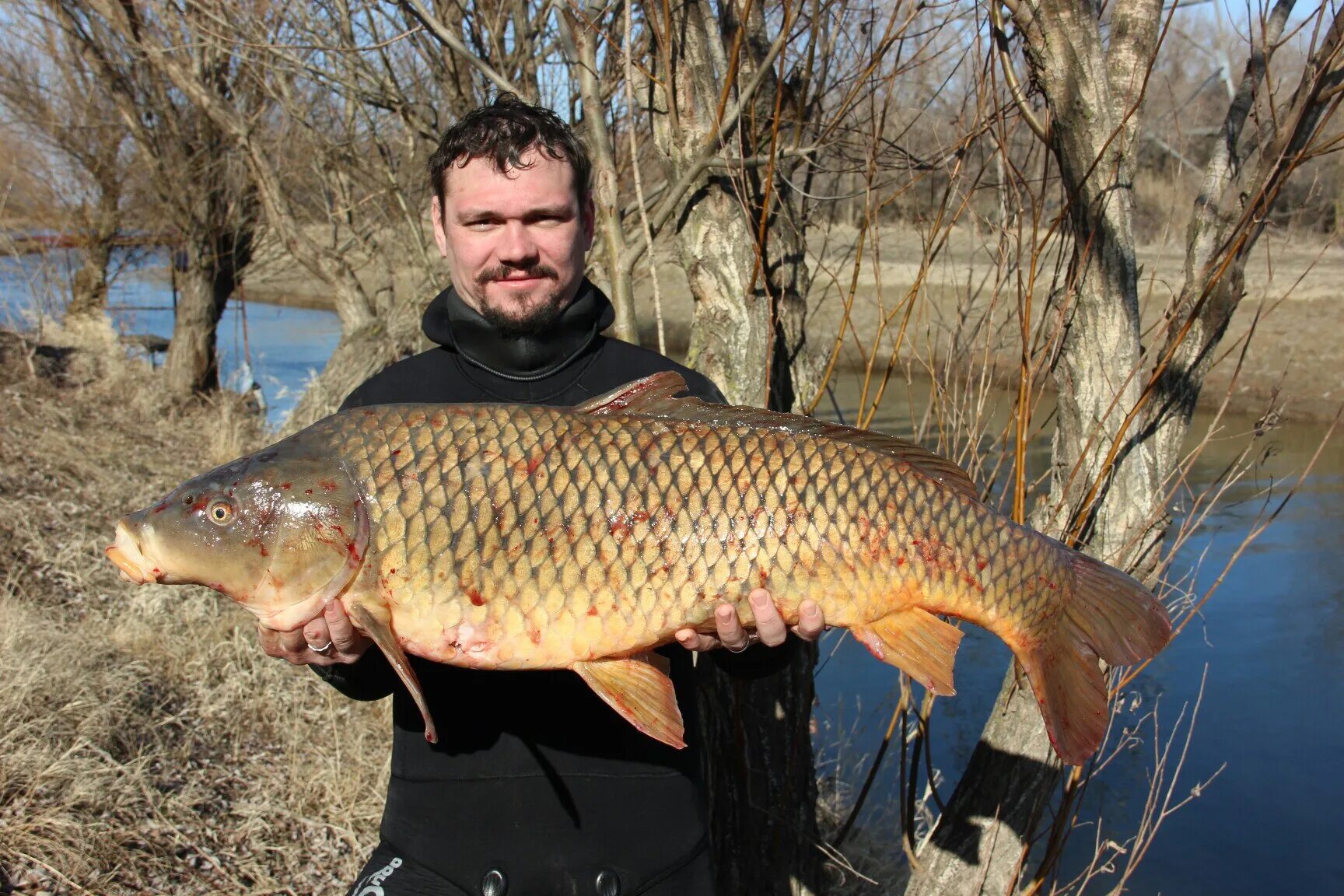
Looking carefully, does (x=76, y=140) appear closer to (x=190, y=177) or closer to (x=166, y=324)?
(x=190, y=177)

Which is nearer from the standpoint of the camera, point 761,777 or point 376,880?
point 376,880

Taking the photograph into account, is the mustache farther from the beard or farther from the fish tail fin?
the fish tail fin

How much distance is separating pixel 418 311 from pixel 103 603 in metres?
3.45

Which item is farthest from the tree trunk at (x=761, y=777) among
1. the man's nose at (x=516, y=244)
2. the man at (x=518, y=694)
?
the man's nose at (x=516, y=244)

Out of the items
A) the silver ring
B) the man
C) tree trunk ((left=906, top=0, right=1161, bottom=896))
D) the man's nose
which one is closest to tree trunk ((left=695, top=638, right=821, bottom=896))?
tree trunk ((left=906, top=0, right=1161, bottom=896))

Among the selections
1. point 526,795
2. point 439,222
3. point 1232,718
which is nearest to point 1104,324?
point 439,222

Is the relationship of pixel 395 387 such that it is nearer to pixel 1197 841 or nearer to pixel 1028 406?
pixel 1028 406

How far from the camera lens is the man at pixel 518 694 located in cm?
190

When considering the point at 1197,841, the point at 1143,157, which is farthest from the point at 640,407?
the point at 1143,157

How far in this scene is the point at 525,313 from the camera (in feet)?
6.73

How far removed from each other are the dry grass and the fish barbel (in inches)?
73.3

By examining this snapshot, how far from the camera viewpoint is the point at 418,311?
827 cm

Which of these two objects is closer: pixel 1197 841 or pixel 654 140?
pixel 654 140

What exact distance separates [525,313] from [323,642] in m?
0.68
